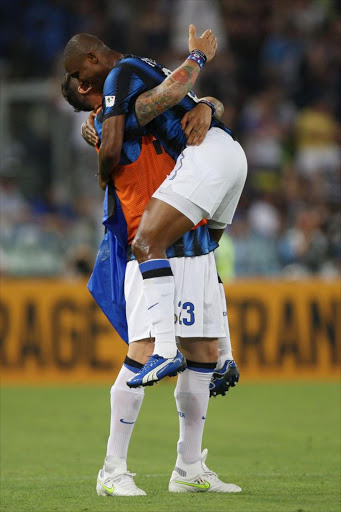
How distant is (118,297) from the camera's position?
590 cm

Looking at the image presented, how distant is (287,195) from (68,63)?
37.1 ft

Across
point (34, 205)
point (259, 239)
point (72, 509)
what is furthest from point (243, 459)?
point (34, 205)

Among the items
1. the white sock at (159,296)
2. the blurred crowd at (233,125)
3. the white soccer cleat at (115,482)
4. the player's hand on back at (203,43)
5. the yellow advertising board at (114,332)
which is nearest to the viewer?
the white sock at (159,296)

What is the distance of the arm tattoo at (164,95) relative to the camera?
5.46 m

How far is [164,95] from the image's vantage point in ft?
17.9

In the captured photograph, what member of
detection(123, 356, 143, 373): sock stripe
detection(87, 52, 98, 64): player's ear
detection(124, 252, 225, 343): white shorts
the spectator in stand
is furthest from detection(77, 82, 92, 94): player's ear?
the spectator in stand

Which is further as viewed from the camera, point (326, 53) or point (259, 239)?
point (326, 53)

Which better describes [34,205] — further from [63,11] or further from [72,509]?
[72,509]

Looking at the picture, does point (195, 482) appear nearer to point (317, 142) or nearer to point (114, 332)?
point (114, 332)

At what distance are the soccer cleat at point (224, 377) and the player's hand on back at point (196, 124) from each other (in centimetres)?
129

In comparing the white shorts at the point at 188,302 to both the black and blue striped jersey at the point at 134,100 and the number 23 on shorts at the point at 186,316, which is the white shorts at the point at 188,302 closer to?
the number 23 on shorts at the point at 186,316

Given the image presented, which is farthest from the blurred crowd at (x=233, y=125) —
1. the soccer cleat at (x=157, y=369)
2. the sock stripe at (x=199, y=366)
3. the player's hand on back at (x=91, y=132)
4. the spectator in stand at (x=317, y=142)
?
the soccer cleat at (x=157, y=369)

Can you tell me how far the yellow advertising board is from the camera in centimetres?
1295

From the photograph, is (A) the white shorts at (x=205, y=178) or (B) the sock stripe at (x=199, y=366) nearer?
(A) the white shorts at (x=205, y=178)
